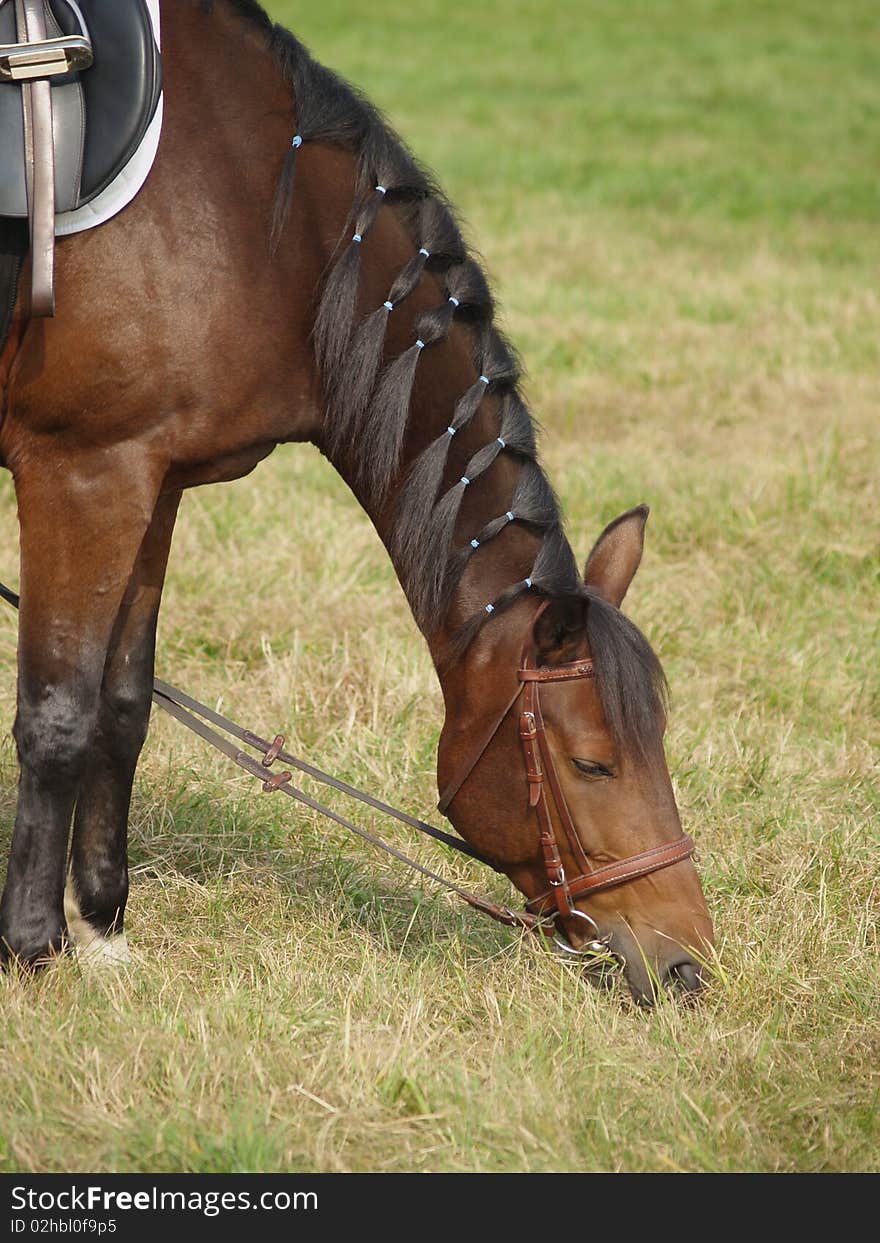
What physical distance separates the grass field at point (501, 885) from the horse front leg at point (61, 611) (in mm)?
346

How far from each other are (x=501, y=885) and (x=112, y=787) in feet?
3.53

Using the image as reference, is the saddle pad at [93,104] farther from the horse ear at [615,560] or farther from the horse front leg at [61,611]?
the horse ear at [615,560]

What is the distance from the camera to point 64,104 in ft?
9.45

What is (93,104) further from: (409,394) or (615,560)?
(615,560)

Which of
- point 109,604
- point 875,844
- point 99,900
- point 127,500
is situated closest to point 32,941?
point 99,900

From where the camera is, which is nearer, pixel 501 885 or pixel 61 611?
pixel 61 611

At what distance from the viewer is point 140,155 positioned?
2914 mm

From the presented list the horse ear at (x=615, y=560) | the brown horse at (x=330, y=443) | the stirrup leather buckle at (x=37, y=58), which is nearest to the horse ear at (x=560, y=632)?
the brown horse at (x=330, y=443)

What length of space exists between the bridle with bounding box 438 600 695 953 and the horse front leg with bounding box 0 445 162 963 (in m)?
0.84

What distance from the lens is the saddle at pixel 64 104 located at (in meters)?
2.82

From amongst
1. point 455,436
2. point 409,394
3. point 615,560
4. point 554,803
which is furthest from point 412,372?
point 554,803

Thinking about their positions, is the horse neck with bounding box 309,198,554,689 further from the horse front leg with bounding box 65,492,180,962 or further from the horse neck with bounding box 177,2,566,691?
the horse front leg with bounding box 65,492,180,962
